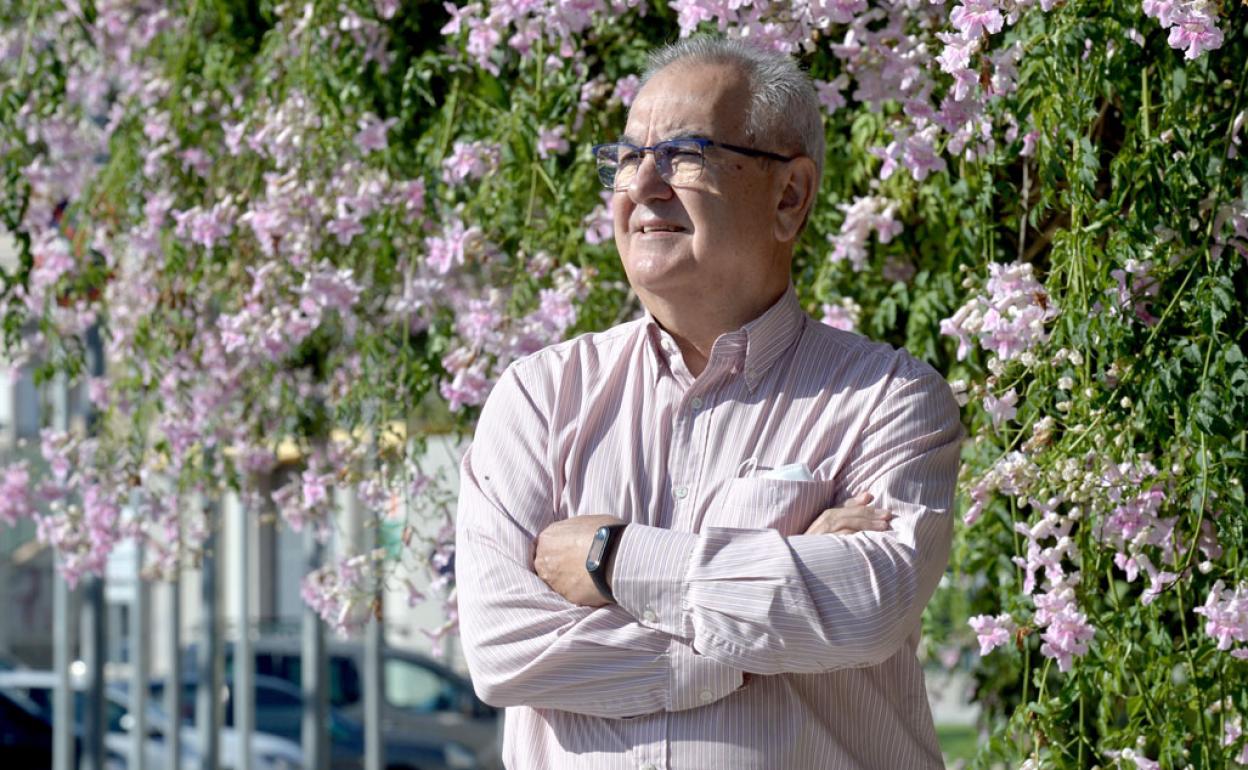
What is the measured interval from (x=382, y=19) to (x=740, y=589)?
2453 mm

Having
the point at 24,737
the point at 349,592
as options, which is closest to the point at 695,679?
the point at 349,592

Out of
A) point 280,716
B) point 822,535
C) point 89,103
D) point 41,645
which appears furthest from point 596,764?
point 41,645

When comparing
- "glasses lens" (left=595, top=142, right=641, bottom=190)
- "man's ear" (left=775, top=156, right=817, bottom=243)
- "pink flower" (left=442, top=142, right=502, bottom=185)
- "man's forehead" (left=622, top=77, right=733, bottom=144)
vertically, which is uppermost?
"pink flower" (left=442, top=142, right=502, bottom=185)

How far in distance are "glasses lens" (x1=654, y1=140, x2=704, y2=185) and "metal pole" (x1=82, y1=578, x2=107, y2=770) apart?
4.55m

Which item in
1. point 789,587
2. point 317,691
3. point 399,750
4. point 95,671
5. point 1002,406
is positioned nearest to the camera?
point 789,587

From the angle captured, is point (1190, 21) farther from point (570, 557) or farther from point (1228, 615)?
point (570, 557)

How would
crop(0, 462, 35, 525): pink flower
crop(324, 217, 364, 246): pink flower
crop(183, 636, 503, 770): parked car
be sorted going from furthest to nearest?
1. crop(183, 636, 503, 770): parked car
2. crop(0, 462, 35, 525): pink flower
3. crop(324, 217, 364, 246): pink flower

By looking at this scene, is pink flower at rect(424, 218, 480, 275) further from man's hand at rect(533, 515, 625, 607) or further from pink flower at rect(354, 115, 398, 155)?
man's hand at rect(533, 515, 625, 607)

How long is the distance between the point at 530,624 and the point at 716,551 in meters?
0.26

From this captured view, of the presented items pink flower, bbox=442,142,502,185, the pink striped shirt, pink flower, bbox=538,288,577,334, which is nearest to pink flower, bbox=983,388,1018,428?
the pink striped shirt

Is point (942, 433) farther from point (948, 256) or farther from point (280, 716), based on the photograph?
point (280, 716)

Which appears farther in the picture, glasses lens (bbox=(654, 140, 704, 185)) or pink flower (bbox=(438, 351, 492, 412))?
pink flower (bbox=(438, 351, 492, 412))

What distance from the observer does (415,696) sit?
579 inches

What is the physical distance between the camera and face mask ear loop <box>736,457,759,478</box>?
2314 mm
